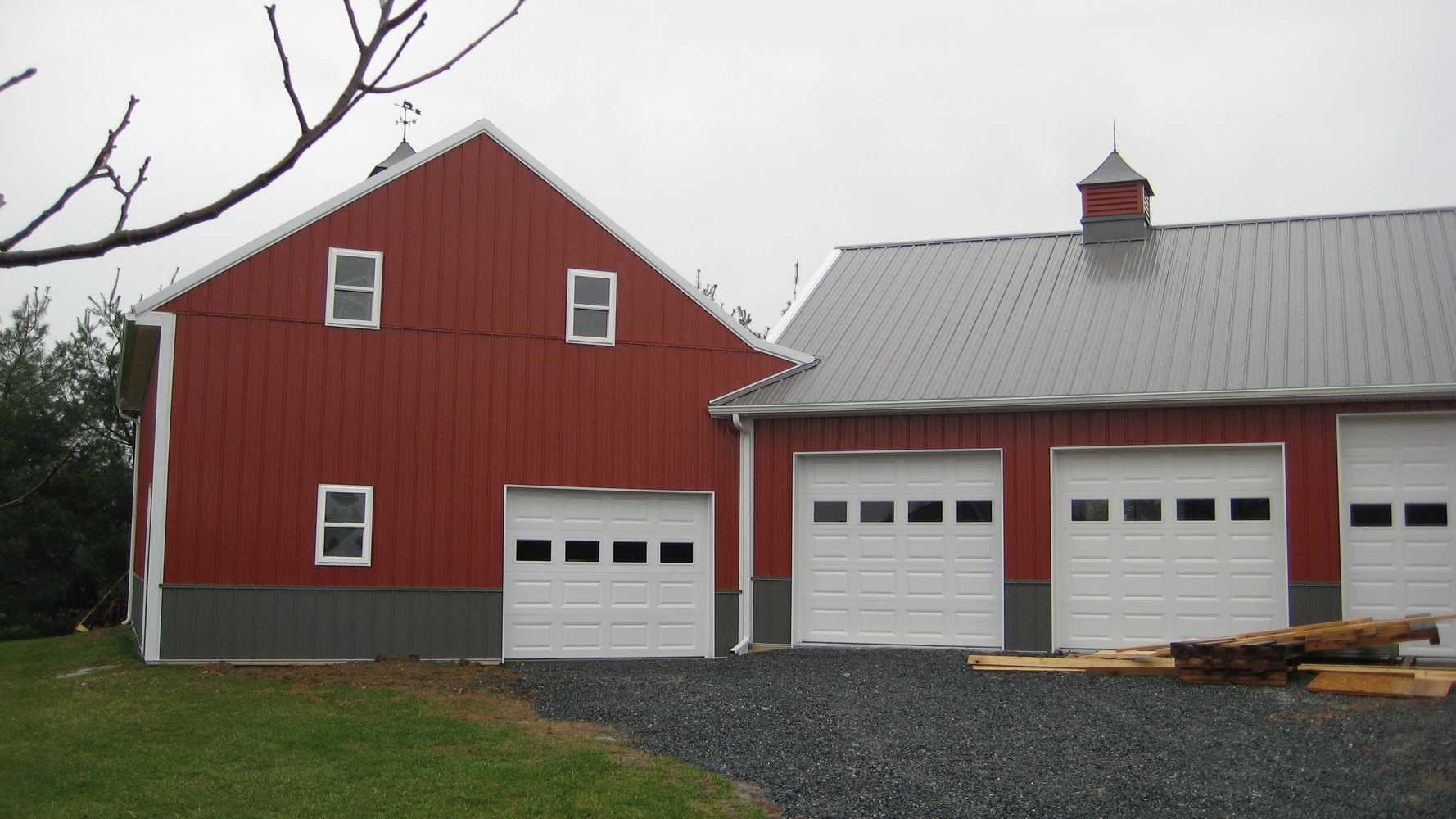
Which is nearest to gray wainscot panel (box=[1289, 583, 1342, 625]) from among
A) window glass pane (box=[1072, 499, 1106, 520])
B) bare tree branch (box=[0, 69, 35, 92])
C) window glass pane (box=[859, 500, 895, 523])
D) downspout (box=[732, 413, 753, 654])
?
window glass pane (box=[1072, 499, 1106, 520])

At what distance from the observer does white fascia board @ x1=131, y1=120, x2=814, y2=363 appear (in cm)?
1319

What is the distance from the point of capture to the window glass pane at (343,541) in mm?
13531

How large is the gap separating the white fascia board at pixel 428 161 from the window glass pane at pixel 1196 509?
484 cm

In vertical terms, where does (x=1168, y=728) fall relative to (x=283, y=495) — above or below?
below

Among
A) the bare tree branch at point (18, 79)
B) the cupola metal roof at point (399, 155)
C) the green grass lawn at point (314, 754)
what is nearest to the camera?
the bare tree branch at point (18, 79)

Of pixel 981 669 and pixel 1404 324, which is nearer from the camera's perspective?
pixel 981 669

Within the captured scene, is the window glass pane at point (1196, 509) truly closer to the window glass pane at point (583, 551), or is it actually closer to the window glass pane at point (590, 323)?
the window glass pane at point (583, 551)

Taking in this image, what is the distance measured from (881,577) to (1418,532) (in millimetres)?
5629

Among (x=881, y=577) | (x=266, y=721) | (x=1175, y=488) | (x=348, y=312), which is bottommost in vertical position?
(x=266, y=721)

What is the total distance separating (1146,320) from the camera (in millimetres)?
15227

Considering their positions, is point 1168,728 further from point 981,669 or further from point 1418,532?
point 1418,532

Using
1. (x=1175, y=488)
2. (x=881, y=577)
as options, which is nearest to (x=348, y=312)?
(x=881, y=577)

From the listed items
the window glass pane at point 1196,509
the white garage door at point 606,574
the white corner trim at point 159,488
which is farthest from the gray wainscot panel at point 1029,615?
the white corner trim at point 159,488

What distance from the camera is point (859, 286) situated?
18281mm
